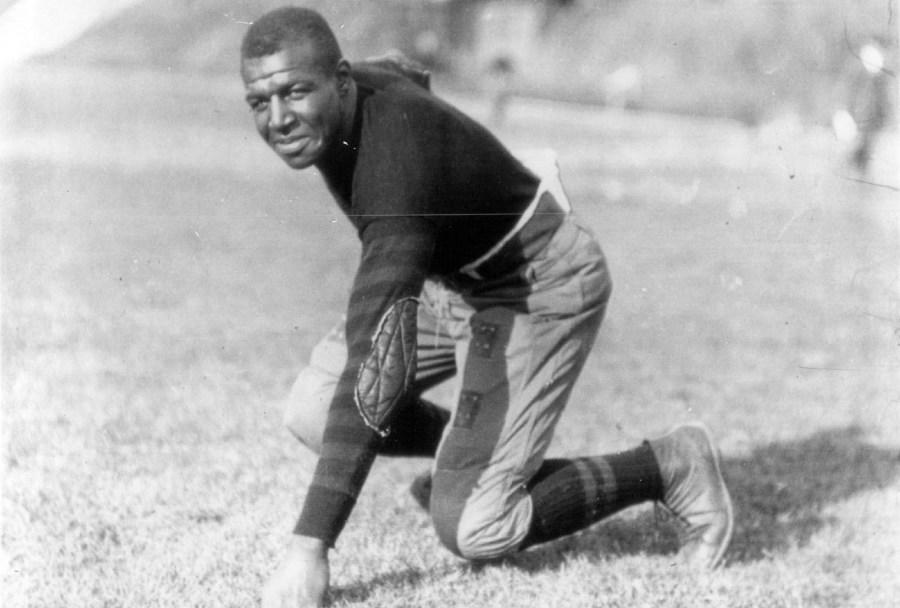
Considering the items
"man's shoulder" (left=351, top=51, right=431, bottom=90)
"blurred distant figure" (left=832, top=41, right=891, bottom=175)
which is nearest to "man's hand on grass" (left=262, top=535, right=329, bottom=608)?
"man's shoulder" (left=351, top=51, right=431, bottom=90)

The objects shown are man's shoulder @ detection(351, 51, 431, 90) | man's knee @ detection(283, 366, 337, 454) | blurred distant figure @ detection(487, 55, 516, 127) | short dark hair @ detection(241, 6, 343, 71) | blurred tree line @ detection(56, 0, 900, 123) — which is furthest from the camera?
blurred tree line @ detection(56, 0, 900, 123)

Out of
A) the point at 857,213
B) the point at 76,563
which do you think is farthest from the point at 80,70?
the point at 76,563

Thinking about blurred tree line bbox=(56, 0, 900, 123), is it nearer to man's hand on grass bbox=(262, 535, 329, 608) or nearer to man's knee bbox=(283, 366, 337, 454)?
man's knee bbox=(283, 366, 337, 454)

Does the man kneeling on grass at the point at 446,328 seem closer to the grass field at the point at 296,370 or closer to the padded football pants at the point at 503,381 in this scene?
the padded football pants at the point at 503,381

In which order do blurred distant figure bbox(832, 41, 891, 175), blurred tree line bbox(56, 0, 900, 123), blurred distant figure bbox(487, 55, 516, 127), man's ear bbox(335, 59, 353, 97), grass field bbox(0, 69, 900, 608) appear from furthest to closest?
blurred tree line bbox(56, 0, 900, 123) < blurred distant figure bbox(487, 55, 516, 127) < blurred distant figure bbox(832, 41, 891, 175) < grass field bbox(0, 69, 900, 608) < man's ear bbox(335, 59, 353, 97)

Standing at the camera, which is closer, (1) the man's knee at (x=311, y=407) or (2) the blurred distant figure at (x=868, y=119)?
(1) the man's knee at (x=311, y=407)

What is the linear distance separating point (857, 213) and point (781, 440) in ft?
23.7

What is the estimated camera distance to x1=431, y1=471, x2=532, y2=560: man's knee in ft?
11.1

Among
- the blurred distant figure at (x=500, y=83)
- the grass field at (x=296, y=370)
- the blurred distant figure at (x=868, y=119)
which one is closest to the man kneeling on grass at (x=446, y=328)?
the grass field at (x=296, y=370)

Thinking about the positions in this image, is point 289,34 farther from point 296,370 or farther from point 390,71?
point 296,370

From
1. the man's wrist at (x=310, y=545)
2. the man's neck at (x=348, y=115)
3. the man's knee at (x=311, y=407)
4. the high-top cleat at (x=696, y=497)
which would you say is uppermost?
the man's neck at (x=348, y=115)

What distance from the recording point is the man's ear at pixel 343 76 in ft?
10.2

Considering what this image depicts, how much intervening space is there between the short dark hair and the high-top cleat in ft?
5.26

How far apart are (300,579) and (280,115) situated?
1.13 m
